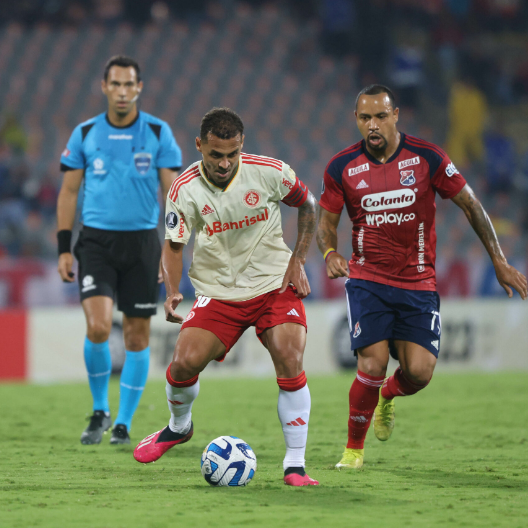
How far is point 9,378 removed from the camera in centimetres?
1140

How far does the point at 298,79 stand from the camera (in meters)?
18.6

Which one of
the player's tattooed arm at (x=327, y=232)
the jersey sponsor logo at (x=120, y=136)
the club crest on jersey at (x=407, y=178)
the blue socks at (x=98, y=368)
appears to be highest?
the jersey sponsor logo at (x=120, y=136)

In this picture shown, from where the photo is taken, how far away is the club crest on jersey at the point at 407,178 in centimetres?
522

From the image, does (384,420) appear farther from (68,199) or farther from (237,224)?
(68,199)

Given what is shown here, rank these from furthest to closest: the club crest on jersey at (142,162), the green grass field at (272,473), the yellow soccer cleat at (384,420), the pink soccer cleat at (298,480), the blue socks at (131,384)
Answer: the club crest on jersey at (142,162), the blue socks at (131,384), the yellow soccer cleat at (384,420), the pink soccer cleat at (298,480), the green grass field at (272,473)

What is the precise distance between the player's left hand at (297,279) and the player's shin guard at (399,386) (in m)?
1.13


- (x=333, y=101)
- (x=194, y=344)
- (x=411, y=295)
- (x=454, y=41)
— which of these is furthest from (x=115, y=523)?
(x=454, y=41)

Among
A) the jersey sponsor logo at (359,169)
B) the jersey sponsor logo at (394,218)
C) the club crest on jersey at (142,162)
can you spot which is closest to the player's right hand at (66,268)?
the club crest on jersey at (142,162)

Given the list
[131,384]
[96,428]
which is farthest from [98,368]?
[96,428]

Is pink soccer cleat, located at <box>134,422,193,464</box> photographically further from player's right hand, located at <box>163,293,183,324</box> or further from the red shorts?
player's right hand, located at <box>163,293,183,324</box>

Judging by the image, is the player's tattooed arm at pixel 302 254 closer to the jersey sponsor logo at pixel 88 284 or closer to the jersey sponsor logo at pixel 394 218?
the jersey sponsor logo at pixel 394 218

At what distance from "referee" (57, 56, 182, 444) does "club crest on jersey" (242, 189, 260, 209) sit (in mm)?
1761

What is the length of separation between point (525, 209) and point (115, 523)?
530 inches

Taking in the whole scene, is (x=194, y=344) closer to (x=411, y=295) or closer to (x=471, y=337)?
(x=411, y=295)
